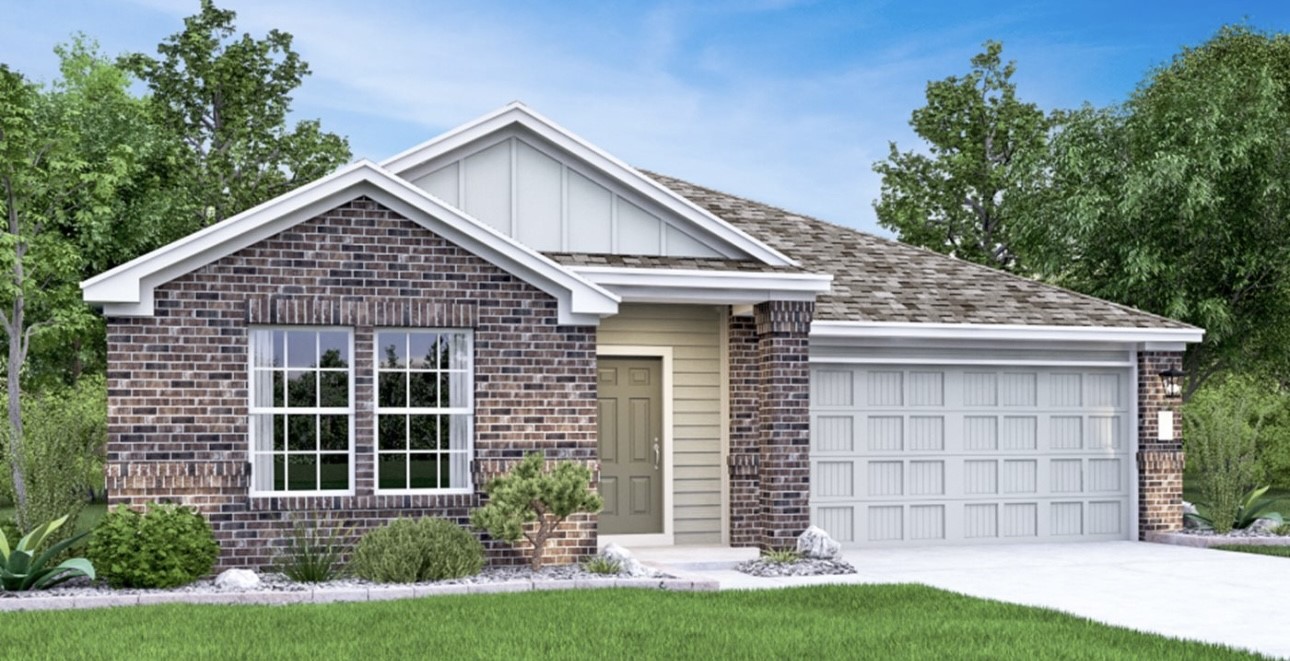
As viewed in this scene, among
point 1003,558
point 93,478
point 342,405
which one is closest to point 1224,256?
point 1003,558

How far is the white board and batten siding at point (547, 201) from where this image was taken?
627 inches

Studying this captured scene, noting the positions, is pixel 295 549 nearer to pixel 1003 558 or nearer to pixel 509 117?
pixel 509 117

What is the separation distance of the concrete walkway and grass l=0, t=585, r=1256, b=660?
837 mm

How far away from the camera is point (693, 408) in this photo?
1698 cm

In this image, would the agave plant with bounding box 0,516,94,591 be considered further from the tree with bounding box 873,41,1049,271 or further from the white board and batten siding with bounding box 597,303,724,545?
the tree with bounding box 873,41,1049,271

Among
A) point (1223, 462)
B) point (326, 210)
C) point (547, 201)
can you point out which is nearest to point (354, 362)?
point (326, 210)

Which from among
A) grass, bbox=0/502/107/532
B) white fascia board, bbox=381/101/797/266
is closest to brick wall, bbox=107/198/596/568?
white fascia board, bbox=381/101/797/266

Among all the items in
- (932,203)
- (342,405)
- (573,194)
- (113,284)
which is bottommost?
(342,405)

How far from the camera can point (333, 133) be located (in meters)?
32.1

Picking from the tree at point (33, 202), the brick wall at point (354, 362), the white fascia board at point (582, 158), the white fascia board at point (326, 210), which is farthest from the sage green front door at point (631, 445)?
the tree at point (33, 202)

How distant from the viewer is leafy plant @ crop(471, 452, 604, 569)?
1357 cm

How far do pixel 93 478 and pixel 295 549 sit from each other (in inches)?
638

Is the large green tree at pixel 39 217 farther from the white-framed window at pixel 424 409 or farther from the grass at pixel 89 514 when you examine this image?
the white-framed window at pixel 424 409

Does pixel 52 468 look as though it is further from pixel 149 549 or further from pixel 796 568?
pixel 796 568
